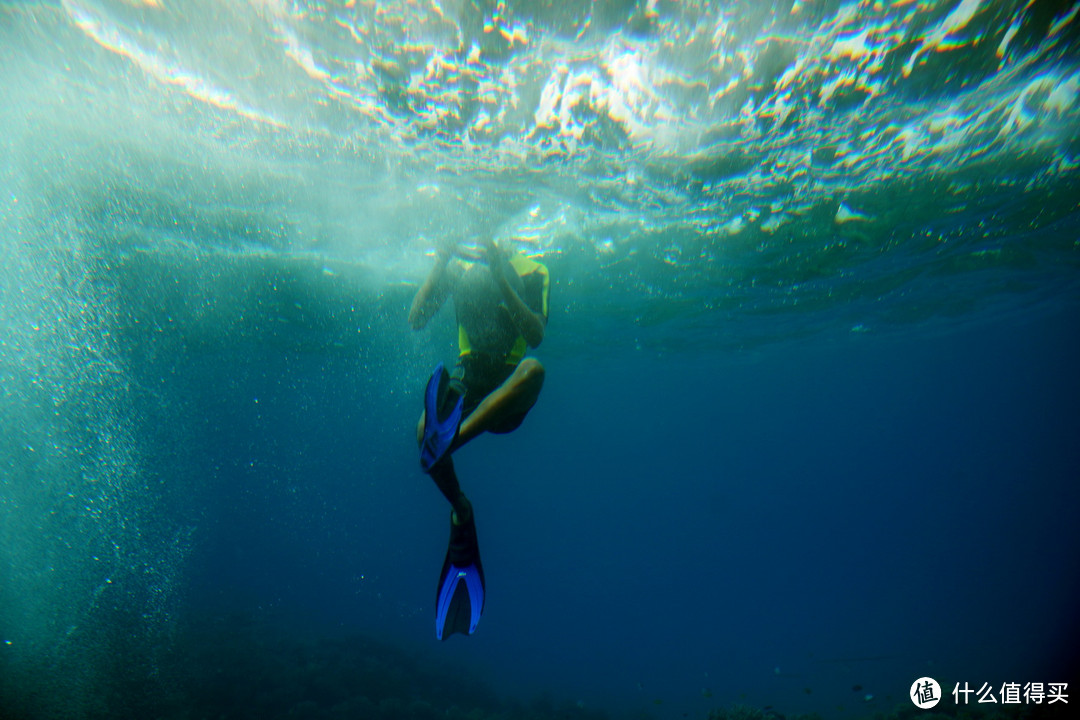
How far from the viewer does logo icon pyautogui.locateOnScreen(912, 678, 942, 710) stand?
14447mm

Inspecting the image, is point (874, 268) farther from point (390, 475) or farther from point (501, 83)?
point (390, 475)

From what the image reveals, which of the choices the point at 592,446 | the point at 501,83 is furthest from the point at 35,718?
the point at 592,446

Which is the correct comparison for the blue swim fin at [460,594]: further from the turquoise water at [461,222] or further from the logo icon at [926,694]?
the logo icon at [926,694]

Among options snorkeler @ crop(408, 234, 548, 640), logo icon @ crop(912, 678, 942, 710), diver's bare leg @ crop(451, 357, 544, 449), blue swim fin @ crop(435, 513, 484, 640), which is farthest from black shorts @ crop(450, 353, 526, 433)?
logo icon @ crop(912, 678, 942, 710)

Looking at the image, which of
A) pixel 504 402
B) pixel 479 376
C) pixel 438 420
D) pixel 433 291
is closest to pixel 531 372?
pixel 504 402

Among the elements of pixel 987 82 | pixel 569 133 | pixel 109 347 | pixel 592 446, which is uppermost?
pixel 592 446

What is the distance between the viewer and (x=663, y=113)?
27.3 feet

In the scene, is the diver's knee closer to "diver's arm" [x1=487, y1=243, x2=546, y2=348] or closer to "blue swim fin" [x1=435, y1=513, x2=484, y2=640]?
"diver's arm" [x1=487, y1=243, x2=546, y2=348]

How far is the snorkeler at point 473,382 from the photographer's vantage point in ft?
12.3

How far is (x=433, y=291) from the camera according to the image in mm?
5711

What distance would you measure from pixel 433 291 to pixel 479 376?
1.48 m

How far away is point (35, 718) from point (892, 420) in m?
121

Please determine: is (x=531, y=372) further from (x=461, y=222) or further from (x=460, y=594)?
(x=461, y=222)

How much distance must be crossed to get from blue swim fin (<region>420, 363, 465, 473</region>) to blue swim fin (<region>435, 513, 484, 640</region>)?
1187 millimetres
